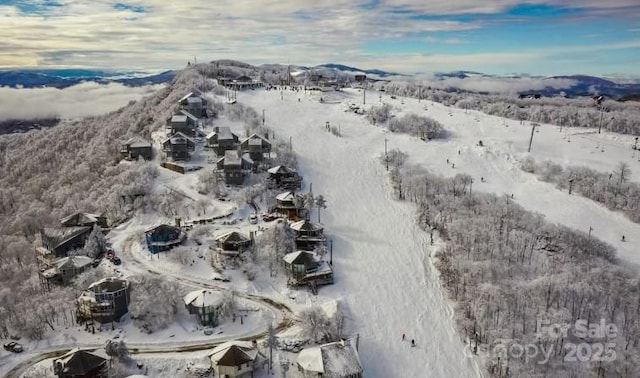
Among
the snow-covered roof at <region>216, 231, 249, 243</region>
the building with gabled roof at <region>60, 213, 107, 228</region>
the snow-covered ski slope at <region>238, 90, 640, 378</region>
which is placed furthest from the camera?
the building with gabled roof at <region>60, 213, 107, 228</region>

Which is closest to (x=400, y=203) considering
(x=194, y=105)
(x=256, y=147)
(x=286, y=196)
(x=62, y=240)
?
(x=286, y=196)

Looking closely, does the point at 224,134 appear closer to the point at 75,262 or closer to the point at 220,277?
the point at 220,277

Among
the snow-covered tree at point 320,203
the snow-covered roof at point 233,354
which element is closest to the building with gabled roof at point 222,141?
the snow-covered tree at point 320,203

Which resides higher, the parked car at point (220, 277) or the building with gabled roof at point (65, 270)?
the building with gabled roof at point (65, 270)

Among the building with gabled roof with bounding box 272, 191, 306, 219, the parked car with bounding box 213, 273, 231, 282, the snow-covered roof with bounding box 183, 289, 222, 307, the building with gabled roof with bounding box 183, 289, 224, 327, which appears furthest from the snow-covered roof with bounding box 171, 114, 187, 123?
the building with gabled roof with bounding box 183, 289, 224, 327

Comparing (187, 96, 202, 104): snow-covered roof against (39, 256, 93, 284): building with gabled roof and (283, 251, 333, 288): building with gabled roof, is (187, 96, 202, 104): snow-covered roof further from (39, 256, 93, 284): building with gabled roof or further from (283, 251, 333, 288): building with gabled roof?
(283, 251, 333, 288): building with gabled roof

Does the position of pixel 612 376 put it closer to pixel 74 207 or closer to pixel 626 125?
pixel 74 207

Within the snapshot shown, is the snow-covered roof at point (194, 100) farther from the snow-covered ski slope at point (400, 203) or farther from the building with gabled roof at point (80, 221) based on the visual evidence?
the building with gabled roof at point (80, 221)
